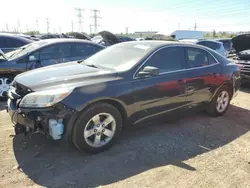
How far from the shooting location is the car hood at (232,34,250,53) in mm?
9250

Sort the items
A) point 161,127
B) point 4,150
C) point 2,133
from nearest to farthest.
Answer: point 4,150, point 2,133, point 161,127

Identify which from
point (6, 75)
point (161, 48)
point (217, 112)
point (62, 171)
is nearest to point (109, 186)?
point (62, 171)

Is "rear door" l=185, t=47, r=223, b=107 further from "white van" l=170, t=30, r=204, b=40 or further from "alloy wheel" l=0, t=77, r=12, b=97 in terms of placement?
"white van" l=170, t=30, r=204, b=40

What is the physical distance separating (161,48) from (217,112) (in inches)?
80.4

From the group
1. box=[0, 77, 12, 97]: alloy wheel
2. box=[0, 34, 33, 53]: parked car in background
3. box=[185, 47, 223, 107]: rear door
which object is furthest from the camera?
box=[0, 34, 33, 53]: parked car in background

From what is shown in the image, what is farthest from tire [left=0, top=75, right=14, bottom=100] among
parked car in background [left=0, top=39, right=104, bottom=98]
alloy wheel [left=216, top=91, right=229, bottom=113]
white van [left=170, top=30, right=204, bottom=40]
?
white van [left=170, top=30, right=204, bottom=40]

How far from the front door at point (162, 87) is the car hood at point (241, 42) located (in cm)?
577

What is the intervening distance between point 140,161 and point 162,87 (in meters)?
1.24

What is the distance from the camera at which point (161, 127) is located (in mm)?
4711

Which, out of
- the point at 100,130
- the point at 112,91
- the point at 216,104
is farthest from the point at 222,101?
the point at 100,130

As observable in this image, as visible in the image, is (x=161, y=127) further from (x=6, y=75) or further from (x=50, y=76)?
(x=6, y=75)

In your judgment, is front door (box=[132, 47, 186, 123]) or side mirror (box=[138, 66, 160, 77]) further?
front door (box=[132, 47, 186, 123])

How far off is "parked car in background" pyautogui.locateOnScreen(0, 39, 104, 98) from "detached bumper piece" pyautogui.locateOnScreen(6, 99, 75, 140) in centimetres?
322

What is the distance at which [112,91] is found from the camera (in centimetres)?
355
